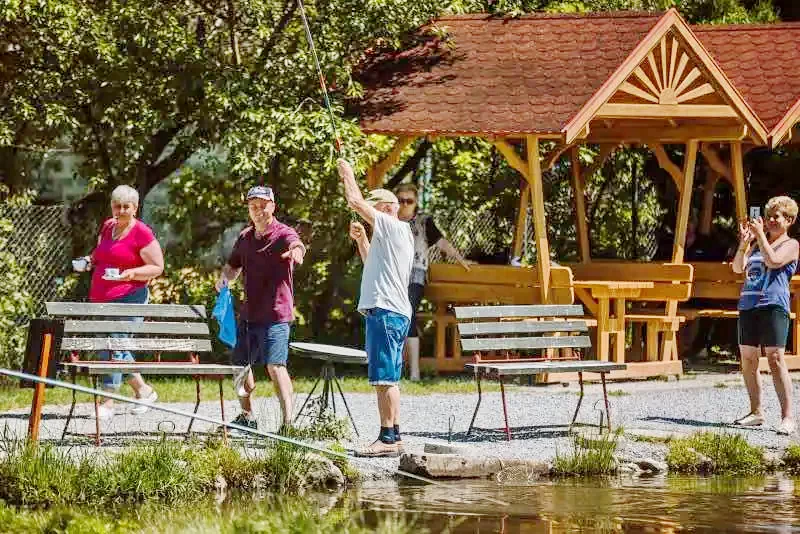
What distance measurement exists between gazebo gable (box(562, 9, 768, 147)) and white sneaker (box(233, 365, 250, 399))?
624 cm

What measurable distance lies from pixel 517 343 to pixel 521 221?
7.01m

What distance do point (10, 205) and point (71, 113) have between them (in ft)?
4.10

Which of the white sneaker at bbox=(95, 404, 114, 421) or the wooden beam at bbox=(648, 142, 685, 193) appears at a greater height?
the wooden beam at bbox=(648, 142, 685, 193)

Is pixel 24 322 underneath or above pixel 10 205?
underneath

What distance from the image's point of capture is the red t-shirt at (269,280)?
11.7 m

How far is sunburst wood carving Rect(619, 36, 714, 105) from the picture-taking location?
17391 millimetres

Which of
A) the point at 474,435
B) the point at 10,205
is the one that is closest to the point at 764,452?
the point at 474,435

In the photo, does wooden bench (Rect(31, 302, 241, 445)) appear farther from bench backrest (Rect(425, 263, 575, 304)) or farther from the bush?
bench backrest (Rect(425, 263, 575, 304))

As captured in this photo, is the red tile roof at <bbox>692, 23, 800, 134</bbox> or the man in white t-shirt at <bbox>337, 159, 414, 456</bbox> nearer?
the man in white t-shirt at <bbox>337, 159, 414, 456</bbox>

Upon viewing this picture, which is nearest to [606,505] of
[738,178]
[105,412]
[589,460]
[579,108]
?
[589,460]

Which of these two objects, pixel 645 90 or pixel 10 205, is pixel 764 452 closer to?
pixel 645 90

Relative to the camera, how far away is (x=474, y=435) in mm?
12461

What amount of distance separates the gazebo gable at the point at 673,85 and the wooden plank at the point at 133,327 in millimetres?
6131

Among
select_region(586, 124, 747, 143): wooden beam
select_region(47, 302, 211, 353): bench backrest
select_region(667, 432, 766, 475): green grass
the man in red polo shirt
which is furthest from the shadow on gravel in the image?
select_region(586, 124, 747, 143): wooden beam
